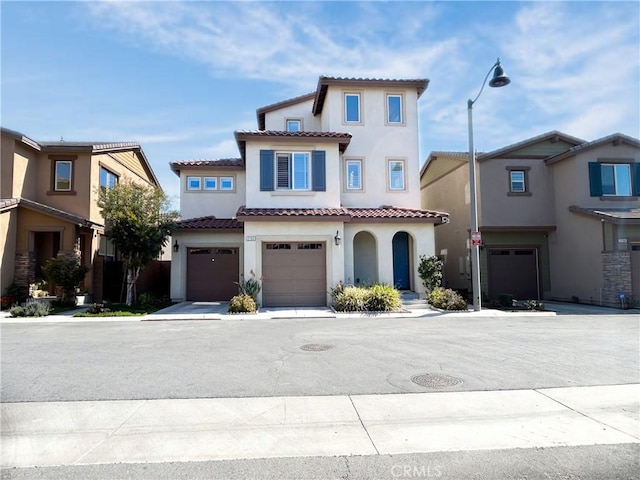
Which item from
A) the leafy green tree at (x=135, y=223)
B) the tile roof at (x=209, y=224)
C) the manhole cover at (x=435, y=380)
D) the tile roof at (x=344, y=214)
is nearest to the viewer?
the manhole cover at (x=435, y=380)

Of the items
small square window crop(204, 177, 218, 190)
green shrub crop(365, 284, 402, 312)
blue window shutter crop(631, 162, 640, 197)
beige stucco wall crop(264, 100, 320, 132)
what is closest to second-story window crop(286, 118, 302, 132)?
beige stucco wall crop(264, 100, 320, 132)

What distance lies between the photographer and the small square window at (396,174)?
19.7 metres

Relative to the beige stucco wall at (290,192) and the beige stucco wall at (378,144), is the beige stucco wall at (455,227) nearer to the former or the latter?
the beige stucco wall at (378,144)

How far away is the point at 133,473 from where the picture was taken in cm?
381

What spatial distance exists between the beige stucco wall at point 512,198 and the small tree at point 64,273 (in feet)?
57.4

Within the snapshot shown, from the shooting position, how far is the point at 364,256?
61.6ft

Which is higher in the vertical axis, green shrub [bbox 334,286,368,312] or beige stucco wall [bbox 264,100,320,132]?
beige stucco wall [bbox 264,100,320,132]

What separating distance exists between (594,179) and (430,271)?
29.5 feet

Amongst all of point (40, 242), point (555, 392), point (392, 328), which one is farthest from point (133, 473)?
point (40, 242)

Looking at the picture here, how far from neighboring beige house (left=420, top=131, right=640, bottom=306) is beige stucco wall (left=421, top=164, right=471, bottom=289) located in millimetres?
54

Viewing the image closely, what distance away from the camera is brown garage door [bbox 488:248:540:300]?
65.6 feet

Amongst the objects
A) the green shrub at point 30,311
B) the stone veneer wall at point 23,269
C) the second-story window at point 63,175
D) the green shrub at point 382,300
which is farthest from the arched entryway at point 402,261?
the stone veneer wall at point 23,269

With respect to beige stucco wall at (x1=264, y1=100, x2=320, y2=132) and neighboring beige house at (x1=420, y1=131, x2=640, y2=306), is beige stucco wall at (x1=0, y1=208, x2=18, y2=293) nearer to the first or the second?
beige stucco wall at (x1=264, y1=100, x2=320, y2=132)

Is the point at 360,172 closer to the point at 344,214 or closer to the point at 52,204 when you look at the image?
the point at 344,214
